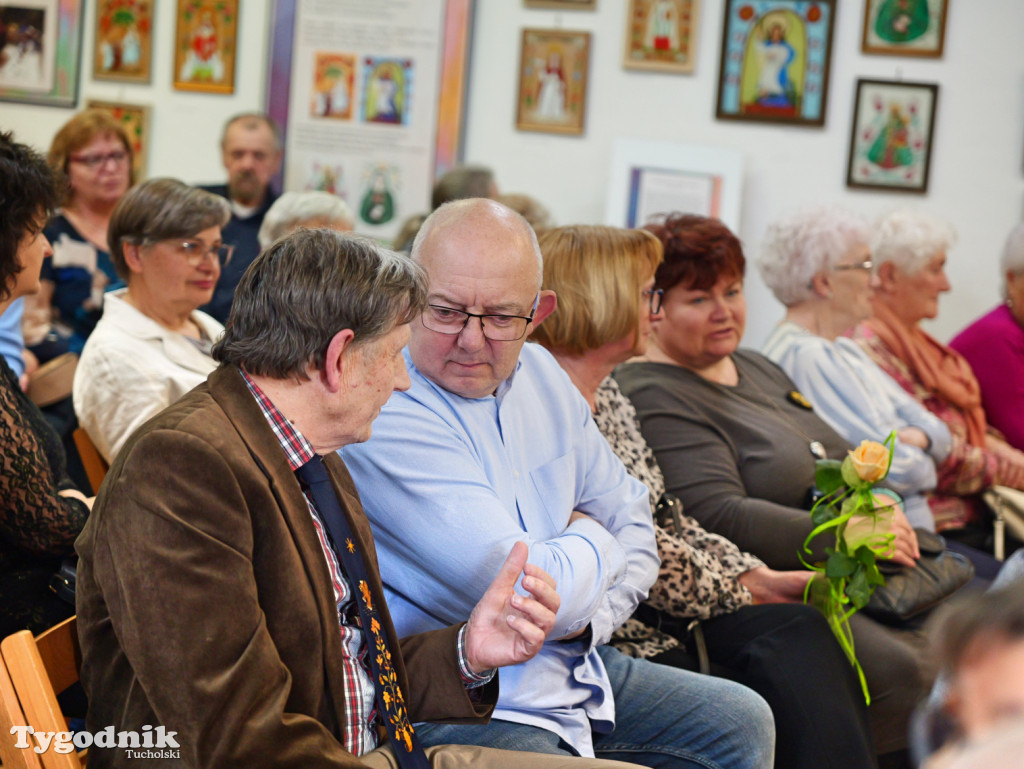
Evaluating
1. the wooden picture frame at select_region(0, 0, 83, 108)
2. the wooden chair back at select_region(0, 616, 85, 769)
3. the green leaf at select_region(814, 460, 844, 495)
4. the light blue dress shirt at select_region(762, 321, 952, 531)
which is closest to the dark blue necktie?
the wooden chair back at select_region(0, 616, 85, 769)

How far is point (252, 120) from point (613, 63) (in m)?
1.71

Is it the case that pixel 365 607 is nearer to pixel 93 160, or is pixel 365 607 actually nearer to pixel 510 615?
pixel 510 615

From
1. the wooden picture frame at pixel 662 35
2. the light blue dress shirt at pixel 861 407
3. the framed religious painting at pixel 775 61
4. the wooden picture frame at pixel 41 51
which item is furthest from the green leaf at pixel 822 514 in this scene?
the wooden picture frame at pixel 41 51

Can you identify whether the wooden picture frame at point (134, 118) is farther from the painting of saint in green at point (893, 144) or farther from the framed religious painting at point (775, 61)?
the painting of saint in green at point (893, 144)

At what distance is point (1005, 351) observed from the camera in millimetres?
4070

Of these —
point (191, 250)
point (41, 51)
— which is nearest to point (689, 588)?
point (191, 250)

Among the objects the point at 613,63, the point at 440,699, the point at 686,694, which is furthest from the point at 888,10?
the point at 440,699

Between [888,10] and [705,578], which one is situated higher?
[888,10]

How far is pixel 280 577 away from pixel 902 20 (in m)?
4.36

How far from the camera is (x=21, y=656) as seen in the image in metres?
1.34

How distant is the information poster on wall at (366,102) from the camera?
4.78m

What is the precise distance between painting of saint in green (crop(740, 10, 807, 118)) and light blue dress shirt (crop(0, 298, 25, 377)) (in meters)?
3.28

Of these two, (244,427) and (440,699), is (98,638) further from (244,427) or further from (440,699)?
(440,699)

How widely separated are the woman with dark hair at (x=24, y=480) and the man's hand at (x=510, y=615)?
2.75 ft
